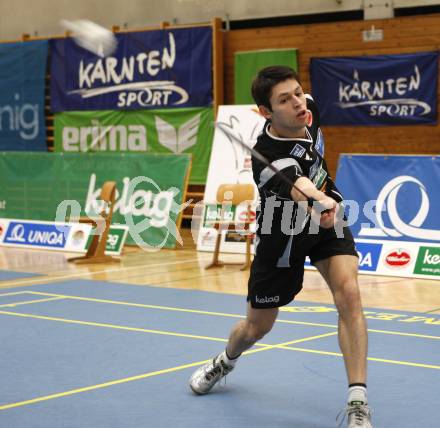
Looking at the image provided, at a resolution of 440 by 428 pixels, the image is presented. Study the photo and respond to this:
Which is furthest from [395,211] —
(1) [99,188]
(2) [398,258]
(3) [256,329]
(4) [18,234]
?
(3) [256,329]

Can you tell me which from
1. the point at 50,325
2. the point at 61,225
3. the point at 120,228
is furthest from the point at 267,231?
the point at 61,225

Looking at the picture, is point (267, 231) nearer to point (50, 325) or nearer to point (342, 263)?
point (342, 263)

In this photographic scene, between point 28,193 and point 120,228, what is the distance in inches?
110

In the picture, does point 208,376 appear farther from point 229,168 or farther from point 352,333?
point 229,168

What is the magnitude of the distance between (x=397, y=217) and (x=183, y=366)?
18.3ft

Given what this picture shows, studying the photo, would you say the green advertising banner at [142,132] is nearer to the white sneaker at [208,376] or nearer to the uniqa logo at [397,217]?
the uniqa logo at [397,217]

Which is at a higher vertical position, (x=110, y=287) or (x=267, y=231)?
(x=267, y=231)

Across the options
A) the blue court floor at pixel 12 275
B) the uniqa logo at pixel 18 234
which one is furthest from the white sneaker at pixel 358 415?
the uniqa logo at pixel 18 234

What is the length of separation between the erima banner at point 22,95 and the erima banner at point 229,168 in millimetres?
5452

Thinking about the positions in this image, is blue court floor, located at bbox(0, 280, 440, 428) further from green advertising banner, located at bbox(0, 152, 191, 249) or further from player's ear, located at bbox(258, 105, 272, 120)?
green advertising banner, located at bbox(0, 152, 191, 249)

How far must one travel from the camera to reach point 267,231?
16.4ft

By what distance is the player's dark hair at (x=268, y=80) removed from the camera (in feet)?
16.0

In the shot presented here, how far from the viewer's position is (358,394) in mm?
4570

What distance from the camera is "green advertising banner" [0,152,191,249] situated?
13.9 m
